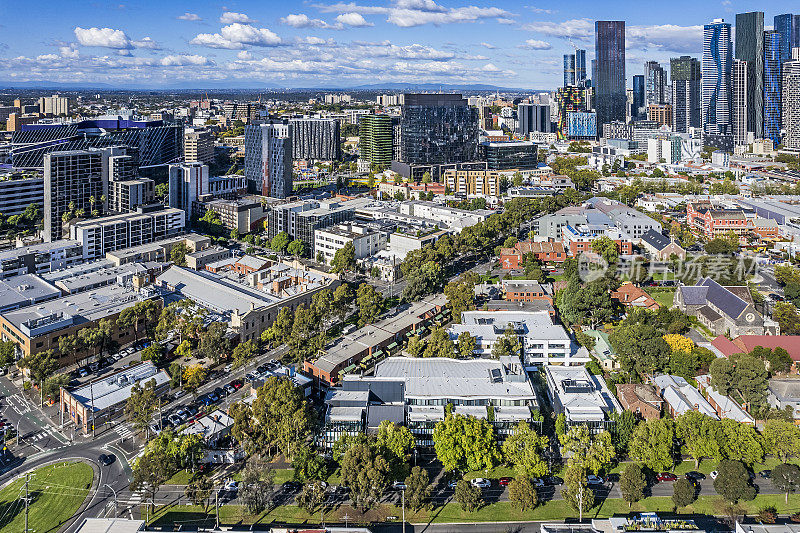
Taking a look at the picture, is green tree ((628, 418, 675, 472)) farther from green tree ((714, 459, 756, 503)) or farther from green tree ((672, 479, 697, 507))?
green tree ((714, 459, 756, 503))

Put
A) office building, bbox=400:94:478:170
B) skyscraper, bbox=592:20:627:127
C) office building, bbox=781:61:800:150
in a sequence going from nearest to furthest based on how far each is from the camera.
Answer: office building, bbox=400:94:478:170
office building, bbox=781:61:800:150
skyscraper, bbox=592:20:627:127

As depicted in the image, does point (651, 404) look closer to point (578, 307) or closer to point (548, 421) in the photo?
point (548, 421)

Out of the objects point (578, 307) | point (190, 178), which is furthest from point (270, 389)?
point (190, 178)

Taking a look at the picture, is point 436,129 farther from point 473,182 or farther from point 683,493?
point 683,493

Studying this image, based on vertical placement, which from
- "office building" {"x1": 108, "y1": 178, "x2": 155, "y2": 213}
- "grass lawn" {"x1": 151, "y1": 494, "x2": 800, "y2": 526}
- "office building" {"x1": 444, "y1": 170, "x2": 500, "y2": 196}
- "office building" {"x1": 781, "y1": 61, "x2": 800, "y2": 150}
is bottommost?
"grass lawn" {"x1": 151, "y1": 494, "x2": 800, "y2": 526}

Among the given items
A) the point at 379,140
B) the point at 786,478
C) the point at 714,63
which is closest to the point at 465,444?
the point at 786,478

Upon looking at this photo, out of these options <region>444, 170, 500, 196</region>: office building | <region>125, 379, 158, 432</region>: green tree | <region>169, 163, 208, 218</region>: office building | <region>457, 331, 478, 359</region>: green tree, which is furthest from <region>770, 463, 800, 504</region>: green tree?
<region>444, 170, 500, 196</region>: office building
